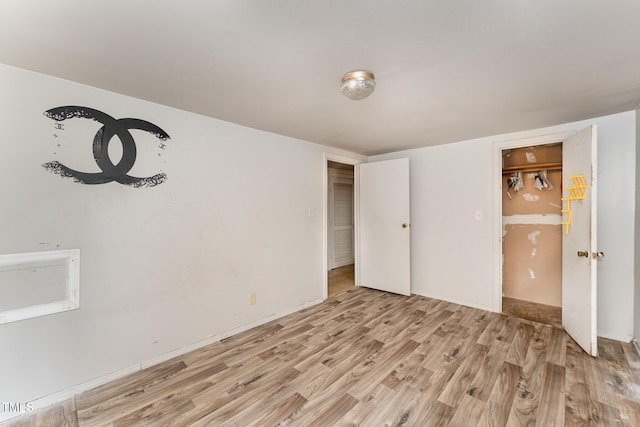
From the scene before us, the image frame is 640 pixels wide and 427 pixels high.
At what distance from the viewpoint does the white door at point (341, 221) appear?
5.45 metres

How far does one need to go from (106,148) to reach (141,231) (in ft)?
2.15

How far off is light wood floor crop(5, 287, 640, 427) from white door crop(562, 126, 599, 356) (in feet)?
0.67

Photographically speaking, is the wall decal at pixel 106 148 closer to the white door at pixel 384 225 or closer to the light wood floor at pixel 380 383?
the light wood floor at pixel 380 383

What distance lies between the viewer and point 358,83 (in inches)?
64.2

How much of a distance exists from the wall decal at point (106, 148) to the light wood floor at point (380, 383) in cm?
150

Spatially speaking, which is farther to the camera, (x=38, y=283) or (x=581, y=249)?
(x=581, y=249)

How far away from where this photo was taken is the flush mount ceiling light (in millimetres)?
1617

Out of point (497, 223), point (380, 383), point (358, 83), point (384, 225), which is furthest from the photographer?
point (384, 225)

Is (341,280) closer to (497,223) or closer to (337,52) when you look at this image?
(497,223)

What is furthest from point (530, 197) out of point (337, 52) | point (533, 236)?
point (337, 52)

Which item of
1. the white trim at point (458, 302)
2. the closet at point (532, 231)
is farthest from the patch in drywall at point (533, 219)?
the white trim at point (458, 302)

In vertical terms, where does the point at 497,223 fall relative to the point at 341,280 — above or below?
above

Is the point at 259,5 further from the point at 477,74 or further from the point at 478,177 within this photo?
the point at 478,177

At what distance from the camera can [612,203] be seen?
243 centimetres
